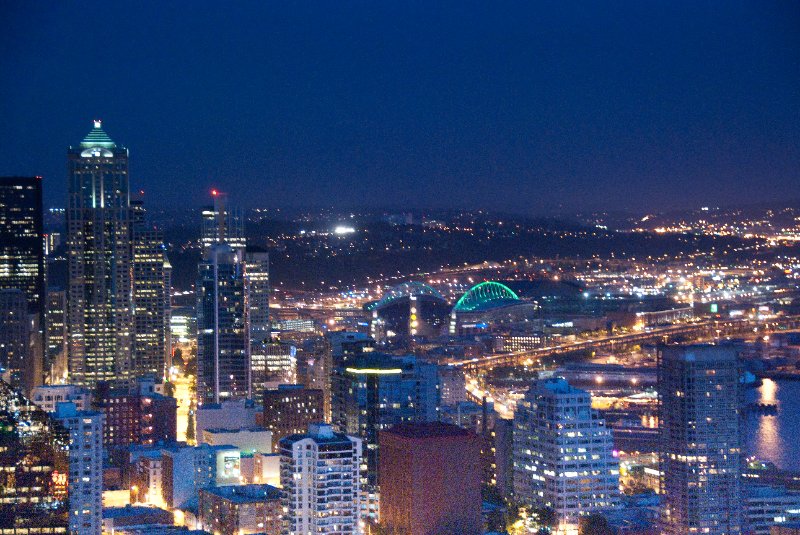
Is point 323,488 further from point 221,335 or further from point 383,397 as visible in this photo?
point 221,335

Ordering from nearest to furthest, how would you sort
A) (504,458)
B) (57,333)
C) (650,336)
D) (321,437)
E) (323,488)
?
(323,488)
(321,437)
(504,458)
(57,333)
(650,336)

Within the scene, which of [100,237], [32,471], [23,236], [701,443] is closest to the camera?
[32,471]

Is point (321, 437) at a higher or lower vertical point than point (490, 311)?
lower

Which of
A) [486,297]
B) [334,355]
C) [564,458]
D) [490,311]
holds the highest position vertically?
[486,297]

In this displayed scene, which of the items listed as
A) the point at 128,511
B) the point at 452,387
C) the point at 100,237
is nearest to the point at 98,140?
the point at 100,237

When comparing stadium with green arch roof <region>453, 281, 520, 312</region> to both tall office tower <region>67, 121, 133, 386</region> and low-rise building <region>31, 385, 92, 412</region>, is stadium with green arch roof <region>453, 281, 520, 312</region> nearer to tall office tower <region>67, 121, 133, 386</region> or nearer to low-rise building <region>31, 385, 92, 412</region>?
tall office tower <region>67, 121, 133, 386</region>

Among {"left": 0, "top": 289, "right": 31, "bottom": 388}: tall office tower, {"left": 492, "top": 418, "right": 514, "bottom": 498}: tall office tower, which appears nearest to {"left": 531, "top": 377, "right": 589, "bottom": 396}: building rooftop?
{"left": 492, "top": 418, "right": 514, "bottom": 498}: tall office tower

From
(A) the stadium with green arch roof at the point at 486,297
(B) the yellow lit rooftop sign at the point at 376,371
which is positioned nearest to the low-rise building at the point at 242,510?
(B) the yellow lit rooftop sign at the point at 376,371

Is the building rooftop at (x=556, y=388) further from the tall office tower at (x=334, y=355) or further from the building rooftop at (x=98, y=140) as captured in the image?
the building rooftop at (x=98, y=140)
